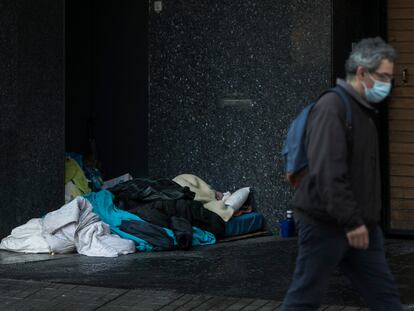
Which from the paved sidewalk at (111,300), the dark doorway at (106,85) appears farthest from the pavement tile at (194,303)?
the dark doorway at (106,85)

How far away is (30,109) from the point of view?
9.34m

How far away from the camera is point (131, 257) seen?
8.64m

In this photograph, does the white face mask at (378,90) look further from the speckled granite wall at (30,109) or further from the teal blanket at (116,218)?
the speckled granite wall at (30,109)

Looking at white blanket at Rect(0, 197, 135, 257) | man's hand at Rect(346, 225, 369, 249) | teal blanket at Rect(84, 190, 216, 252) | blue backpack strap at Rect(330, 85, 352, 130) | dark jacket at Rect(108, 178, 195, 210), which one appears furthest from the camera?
dark jacket at Rect(108, 178, 195, 210)

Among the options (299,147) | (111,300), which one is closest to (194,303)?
(111,300)

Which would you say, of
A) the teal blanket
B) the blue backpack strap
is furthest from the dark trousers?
the teal blanket

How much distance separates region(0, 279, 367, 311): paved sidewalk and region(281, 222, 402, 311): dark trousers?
1514 millimetres

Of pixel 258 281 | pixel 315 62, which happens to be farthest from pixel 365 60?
pixel 315 62

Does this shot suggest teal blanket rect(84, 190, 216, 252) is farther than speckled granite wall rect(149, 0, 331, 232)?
No

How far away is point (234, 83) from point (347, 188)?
17.5ft

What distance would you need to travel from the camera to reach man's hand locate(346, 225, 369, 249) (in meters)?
4.75

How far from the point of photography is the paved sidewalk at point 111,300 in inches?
262

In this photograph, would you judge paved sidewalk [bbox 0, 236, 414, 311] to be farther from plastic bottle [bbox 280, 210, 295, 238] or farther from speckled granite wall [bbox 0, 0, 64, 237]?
speckled granite wall [bbox 0, 0, 64, 237]

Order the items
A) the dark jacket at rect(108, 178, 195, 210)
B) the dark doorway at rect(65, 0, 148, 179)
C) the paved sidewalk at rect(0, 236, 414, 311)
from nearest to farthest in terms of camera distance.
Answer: the paved sidewalk at rect(0, 236, 414, 311)
the dark jacket at rect(108, 178, 195, 210)
the dark doorway at rect(65, 0, 148, 179)
